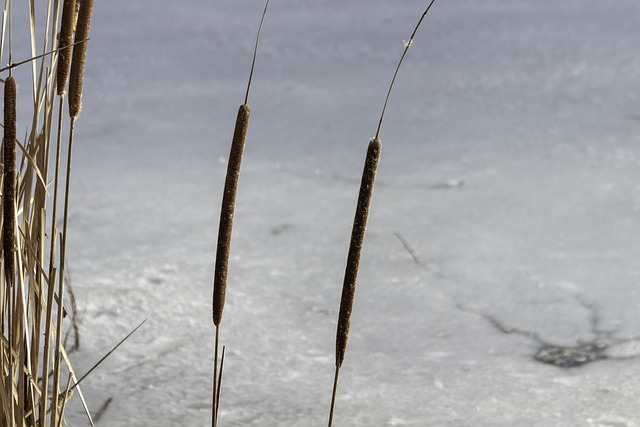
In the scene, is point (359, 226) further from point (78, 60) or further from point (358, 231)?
point (78, 60)

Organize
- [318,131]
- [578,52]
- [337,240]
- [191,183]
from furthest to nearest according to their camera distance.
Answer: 1. [578,52]
2. [318,131]
3. [191,183]
4. [337,240]

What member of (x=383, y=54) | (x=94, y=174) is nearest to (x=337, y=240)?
(x=94, y=174)

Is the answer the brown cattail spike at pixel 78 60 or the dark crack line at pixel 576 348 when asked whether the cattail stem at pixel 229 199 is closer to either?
the brown cattail spike at pixel 78 60

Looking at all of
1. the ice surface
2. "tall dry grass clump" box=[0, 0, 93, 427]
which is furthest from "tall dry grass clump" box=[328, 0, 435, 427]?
the ice surface

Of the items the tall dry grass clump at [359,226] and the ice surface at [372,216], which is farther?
the ice surface at [372,216]

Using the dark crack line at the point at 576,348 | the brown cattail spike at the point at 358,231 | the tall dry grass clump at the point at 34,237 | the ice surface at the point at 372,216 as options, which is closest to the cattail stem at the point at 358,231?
the brown cattail spike at the point at 358,231

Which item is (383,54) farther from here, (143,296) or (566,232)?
(143,296)
